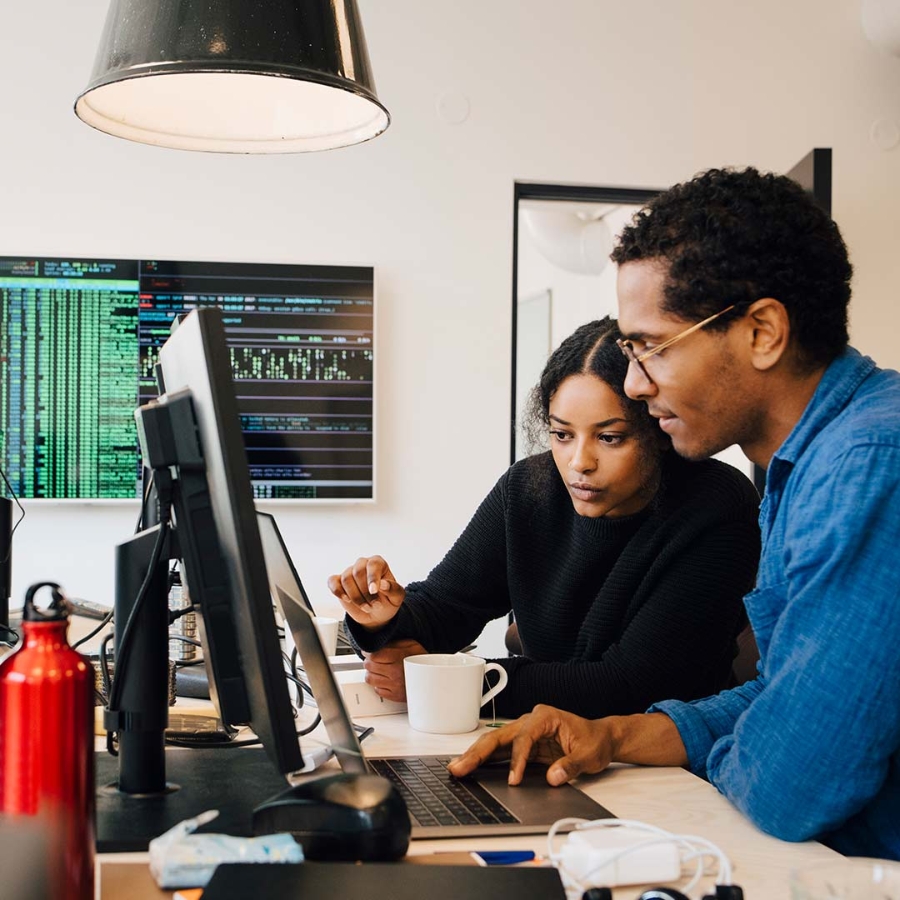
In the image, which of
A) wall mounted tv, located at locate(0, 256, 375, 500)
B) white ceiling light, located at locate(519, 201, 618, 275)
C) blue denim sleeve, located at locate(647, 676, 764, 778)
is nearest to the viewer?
blue denim sleeve, located at locate(647, 676, 764, 778)

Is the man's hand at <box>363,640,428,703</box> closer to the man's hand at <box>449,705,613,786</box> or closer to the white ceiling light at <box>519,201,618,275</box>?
the man's hand at <box>449,705,613,786</box>

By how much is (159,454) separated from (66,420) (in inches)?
105

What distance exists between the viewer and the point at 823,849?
3.30 feet

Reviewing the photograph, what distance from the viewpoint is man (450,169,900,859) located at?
1.01 meters

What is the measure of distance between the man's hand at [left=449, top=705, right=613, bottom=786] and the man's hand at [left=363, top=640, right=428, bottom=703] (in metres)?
0.34

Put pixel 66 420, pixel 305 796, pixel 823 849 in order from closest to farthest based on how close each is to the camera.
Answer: pixel 305 796
pixel 823 849
pixel 66 420

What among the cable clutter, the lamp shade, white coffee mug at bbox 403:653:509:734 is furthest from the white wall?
the cable clutter

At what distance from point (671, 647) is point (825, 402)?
518mm

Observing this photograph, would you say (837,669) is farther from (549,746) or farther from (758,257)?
(758,257)

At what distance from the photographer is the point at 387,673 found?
1.58 metres

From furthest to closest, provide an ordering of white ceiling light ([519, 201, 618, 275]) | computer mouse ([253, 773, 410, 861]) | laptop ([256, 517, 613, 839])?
white ceiling light ([519, 201, 618, 275]) < laptop ([256, 517, 613, 839]) < computer mouse ([253, 773, 410, 861])

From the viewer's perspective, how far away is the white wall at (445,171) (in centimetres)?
344

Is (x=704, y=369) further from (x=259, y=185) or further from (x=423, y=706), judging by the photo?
(x=259, y=185)

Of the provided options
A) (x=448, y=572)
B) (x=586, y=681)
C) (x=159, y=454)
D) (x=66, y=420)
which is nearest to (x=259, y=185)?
(x=66, y=420)
